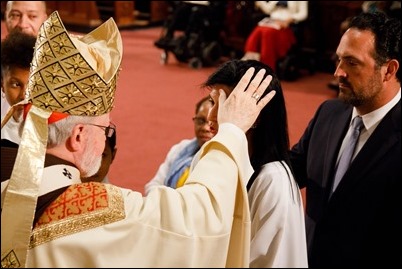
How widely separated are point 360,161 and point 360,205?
155mm

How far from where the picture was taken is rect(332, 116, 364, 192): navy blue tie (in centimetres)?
253

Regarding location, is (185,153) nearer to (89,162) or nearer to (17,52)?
(17,52)

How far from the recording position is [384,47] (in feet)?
8.59

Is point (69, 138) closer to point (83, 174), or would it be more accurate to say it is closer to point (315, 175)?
point (83, 174)

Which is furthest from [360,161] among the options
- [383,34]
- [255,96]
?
[255,96]

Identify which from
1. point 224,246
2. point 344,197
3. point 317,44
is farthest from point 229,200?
A: point 317,44

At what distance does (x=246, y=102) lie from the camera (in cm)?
185

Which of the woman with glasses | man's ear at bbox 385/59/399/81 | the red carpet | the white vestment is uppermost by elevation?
man's ear at bbox 385/59/399/81

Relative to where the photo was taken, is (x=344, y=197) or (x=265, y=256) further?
(x=344, y=197)

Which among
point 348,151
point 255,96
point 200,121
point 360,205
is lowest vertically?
point 200,121

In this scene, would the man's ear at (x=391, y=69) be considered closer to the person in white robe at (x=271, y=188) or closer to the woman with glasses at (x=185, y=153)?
the person in white robe at (x=271, y=188)

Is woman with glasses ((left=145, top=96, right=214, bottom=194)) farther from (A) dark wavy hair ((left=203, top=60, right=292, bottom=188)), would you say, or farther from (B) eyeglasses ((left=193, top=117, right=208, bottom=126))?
(A) dark wavy hair ((left=203, top=60, right=292, bottom=188))

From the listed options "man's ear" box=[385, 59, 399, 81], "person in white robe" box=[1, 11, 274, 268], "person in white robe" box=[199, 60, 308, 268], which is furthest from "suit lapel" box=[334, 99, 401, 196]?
"person in white robe" box=[1, 11, 274, 268]

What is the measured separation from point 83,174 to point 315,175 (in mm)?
1048
